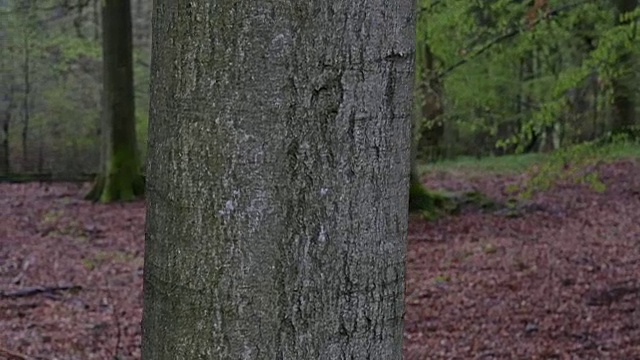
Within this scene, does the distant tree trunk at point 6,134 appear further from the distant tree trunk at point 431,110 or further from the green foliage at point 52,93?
the distant tree trunk at point 431,110

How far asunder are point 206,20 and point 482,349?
16.5 feet

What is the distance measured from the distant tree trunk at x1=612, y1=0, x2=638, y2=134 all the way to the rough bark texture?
5005 millimetres

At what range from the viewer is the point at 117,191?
45.4 feet

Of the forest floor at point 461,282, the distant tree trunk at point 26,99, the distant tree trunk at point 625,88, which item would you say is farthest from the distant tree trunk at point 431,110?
the distant tree trunk at point 26,99

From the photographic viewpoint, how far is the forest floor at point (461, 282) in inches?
235

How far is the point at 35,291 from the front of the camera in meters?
7.60

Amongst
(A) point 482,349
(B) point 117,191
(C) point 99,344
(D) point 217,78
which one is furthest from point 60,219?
(D) point 217,78

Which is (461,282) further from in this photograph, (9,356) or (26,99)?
(26,99)

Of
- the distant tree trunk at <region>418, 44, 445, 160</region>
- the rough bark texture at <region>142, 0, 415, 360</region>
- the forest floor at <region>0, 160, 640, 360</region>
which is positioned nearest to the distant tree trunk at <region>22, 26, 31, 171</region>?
the forest floor at <region>0, 160, 640, 360</region>

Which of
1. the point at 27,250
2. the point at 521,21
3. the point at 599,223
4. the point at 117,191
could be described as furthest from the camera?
the point at 117,191

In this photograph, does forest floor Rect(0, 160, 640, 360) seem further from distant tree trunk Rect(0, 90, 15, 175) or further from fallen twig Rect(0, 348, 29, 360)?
distant tree trunk Rect(0, 90, 15, 175)

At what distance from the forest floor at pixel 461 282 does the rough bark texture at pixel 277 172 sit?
3.76 meters

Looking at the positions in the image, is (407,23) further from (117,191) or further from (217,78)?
(117,191)

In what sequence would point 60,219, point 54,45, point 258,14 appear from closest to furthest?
1. point 258,14
2. point 60,219
3. point 54,45
